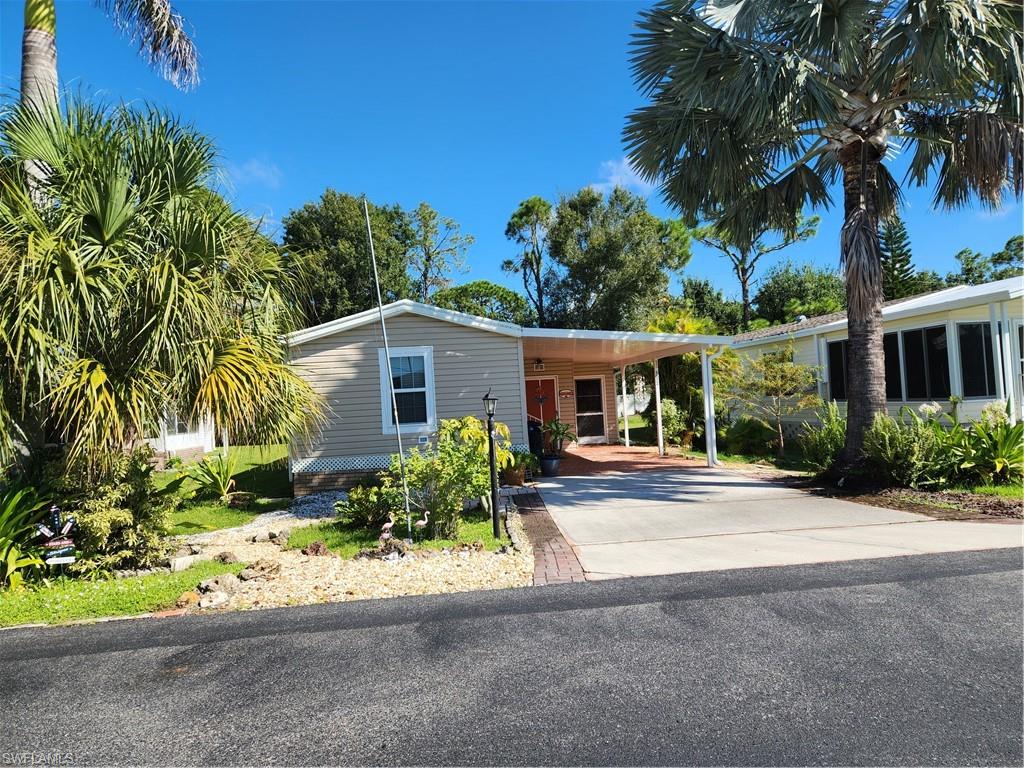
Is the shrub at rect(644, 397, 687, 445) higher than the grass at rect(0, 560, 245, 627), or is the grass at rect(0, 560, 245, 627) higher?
the shrub at rect(644, 397, 687, 445)

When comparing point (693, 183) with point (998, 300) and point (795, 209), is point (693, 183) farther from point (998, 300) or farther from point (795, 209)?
point (998, 300)

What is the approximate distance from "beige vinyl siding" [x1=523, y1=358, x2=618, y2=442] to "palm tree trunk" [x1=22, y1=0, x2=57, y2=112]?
1177 cm

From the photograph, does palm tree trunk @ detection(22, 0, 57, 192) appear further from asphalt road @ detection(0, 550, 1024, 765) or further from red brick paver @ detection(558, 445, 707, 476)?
red brick paver @ detection(558, 445, 707, 476)

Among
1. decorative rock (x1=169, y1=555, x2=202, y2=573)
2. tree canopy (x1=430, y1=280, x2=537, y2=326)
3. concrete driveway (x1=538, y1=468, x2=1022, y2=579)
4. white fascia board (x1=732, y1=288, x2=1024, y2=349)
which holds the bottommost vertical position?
concrete driveway (x1=538, y1=468, x2=1022, y2=579)

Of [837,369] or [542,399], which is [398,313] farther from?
[837,369]

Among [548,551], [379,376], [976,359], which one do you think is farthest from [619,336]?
[976,359]

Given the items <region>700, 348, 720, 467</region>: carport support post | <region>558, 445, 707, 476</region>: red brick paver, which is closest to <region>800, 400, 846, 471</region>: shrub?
<region>700, 348, 720, 467</region>: carport support post

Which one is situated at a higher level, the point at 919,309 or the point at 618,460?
the point at 919,309

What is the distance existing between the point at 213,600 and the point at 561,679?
3.37 meters

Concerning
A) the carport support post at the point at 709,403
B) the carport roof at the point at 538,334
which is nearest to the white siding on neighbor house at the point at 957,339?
the carport support post at the point at 709,403

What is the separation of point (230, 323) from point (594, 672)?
507 centimetres

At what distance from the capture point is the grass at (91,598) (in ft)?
15.9

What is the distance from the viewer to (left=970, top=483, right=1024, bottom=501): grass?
7883 millimetres

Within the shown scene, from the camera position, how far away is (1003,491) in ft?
26.7
